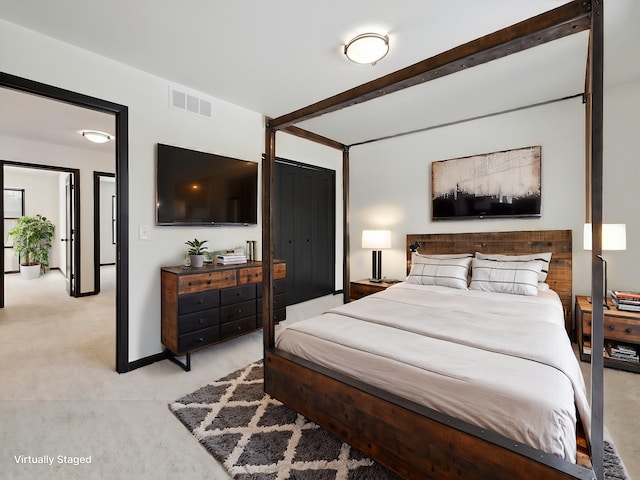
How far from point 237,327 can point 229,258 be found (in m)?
0.69

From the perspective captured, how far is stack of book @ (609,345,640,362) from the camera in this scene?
8.46 feet

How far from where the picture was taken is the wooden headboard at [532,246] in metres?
3.16

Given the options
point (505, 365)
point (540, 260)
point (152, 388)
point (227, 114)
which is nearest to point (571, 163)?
point (540, 260)

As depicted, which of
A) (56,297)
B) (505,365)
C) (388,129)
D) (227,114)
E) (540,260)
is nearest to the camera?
(505,365)

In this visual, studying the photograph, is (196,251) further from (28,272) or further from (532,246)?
(28,272)

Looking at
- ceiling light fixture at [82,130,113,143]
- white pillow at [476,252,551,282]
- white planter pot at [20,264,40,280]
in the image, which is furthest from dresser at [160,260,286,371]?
white planter pot at [20,264,40,280]

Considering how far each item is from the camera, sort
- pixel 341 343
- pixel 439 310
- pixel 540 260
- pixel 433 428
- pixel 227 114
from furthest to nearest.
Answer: pixel 227 114 < pixel 540 260 < pixel 439 310 < pixel 341 343 < pixel 433 428

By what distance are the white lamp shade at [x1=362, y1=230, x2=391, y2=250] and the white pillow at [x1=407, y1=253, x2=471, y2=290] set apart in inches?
20.8

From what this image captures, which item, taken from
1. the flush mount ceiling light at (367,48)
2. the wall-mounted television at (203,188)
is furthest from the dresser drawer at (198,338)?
the flush mount ceiling light at (367,48)

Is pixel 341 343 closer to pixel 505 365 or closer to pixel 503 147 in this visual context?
pixel 505 365

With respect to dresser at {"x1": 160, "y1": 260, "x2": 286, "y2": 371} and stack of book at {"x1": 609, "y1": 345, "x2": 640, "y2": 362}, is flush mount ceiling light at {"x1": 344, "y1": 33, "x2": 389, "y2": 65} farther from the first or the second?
stack of book at {"x1": 609, "y1": 345, "x2": 640, "y2": 362}

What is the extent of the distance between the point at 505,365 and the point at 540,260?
2141mm

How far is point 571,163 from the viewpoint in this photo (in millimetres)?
3152

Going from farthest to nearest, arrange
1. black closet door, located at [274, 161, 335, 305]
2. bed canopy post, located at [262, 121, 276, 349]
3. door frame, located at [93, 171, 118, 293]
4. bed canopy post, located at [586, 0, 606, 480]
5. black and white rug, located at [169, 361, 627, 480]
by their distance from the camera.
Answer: door frame, located at [93, 171, 118, 293]
black closet door, located at [274, 161, 335, 305]
bed canopy post, located at [262, 121, 276, 349]
black and white rug, located at [169, 361, 627, 480]
bed canopy post, located at [586, 0, 606, 480]
